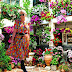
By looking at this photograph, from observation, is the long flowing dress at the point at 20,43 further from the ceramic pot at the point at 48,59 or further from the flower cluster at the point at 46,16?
the flower cluster at the point at 46,16

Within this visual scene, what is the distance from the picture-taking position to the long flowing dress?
528 cm

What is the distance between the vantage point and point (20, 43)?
546 centimetres

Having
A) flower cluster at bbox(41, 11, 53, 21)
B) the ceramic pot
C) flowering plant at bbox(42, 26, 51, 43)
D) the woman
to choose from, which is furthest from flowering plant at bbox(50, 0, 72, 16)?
the woman

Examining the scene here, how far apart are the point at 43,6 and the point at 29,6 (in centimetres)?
101

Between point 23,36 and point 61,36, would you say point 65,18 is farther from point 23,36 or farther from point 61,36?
point 23,36

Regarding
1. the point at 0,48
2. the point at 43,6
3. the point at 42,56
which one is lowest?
the point at 42,56

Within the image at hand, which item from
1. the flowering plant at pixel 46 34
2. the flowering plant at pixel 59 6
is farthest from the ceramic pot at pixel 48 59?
the flowering plant at pixel 59 6

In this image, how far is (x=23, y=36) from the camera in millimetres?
5488

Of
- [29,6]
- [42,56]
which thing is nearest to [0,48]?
[42,56]

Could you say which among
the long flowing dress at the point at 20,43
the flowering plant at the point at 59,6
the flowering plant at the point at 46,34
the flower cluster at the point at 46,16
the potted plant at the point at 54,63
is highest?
the flowering plant at the point at 59,6

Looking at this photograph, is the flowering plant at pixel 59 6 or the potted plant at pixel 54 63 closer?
the potted plant at pixel 54 63

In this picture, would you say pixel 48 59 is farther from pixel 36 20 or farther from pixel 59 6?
pixel 59 6

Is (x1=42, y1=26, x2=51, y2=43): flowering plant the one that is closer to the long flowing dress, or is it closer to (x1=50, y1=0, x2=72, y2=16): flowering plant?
(x1=50, y1=0, x2=72, y2=16): flowering plant

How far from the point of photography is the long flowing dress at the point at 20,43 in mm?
5281
